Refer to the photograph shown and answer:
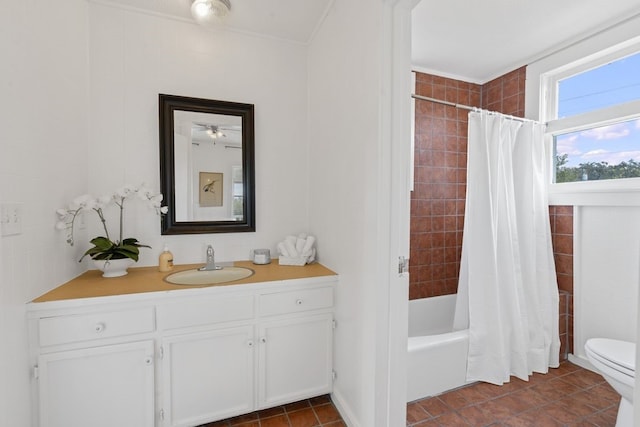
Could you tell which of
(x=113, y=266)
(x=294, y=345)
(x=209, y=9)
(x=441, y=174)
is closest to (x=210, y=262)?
(x=113, y=266)

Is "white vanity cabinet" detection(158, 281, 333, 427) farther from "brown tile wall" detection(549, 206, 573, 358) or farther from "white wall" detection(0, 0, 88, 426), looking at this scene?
"brown tile wall" detection(549, 206, 573, 358)

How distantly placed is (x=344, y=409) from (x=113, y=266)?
149 cm

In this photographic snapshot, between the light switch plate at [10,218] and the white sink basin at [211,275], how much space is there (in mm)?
713

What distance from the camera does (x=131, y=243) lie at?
170cm

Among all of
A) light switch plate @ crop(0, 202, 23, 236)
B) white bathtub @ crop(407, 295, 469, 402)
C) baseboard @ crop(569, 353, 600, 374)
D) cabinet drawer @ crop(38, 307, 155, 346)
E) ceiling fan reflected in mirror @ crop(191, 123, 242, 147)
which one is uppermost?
ceiling fan reflected in mirror @ crop(191, 123, 242, 147)

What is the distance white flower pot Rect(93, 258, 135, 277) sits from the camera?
158 cm

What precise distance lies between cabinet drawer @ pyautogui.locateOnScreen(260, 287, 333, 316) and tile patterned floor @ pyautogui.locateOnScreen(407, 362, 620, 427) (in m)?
0.81

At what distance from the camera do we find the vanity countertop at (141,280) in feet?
4.40

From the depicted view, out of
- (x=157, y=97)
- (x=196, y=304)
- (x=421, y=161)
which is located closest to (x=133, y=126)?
(x=157, y=97)

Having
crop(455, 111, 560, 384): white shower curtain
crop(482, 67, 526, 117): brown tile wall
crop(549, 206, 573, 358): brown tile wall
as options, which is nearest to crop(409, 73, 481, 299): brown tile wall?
crop(482, 67, 526, 117): brown tile wall

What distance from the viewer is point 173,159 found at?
6.17ft

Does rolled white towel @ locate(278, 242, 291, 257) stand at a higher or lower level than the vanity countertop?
higher

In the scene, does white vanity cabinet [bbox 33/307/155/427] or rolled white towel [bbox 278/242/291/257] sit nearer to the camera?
white vanity cabinet [bbox 33/307/155/427]

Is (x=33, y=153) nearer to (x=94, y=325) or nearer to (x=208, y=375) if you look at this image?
(x=94, y=325)
